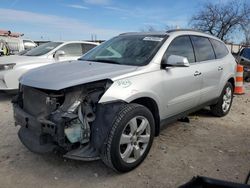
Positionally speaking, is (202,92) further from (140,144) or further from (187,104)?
(140,144)

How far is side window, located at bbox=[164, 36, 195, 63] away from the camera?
13.9 feet

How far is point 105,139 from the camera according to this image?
3.11m

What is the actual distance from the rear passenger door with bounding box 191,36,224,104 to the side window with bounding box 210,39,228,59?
134mm

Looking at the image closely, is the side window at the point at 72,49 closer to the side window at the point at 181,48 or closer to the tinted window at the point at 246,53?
the side window at the point at 181,48

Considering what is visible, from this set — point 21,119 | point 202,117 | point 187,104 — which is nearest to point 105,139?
point 21,119

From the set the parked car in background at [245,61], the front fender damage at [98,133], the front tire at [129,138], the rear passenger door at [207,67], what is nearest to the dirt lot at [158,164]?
the front tire at [129,138]

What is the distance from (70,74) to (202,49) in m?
2.73

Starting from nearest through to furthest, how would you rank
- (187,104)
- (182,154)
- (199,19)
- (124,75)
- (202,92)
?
(124,75) → (182,154) → (187,104) → (202,92) → (199,19)

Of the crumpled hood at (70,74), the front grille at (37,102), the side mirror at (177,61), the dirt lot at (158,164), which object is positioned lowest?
the dirt lot at (158,164)

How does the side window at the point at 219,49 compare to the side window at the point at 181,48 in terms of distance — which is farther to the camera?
the side window at the point at 219,49

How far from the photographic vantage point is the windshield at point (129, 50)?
156 inches

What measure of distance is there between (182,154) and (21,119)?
2232 mm

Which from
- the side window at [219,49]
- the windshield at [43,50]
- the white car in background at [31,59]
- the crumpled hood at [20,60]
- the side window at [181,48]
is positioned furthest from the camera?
the windshield at [43,50]

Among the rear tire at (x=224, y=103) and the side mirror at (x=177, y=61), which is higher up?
the side mirror at (x=177, y=61)
